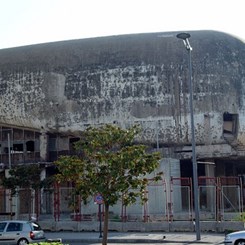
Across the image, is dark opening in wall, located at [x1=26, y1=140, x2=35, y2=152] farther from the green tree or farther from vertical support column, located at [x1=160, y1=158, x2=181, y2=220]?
the green tree

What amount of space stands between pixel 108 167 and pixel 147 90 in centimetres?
3360

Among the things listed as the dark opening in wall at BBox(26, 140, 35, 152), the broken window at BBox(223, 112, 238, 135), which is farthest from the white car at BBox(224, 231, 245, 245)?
the dark opening in wall at BBox(26, 140, 35, 152)

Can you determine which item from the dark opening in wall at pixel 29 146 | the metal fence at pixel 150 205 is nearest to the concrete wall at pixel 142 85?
the dark opening in wall at pixel 29 146

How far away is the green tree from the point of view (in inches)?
656

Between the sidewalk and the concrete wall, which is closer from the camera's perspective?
the sidewalk

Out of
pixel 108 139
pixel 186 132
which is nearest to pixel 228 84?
pixel 186 132

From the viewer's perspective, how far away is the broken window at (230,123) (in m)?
50.2

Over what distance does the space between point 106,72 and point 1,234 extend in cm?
2798

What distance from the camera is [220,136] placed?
50.0 meters

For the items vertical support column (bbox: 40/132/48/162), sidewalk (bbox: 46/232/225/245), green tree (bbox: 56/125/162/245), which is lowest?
sidewalk (bbox: 46/232/225/245)

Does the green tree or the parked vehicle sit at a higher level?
the green tree

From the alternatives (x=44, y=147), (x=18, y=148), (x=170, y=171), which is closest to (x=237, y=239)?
(x=170, y=171)

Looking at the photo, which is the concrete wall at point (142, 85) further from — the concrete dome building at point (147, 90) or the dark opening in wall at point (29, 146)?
the dark opening in wall at point (29, 146)

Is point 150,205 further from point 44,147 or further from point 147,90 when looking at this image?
point 44,147
